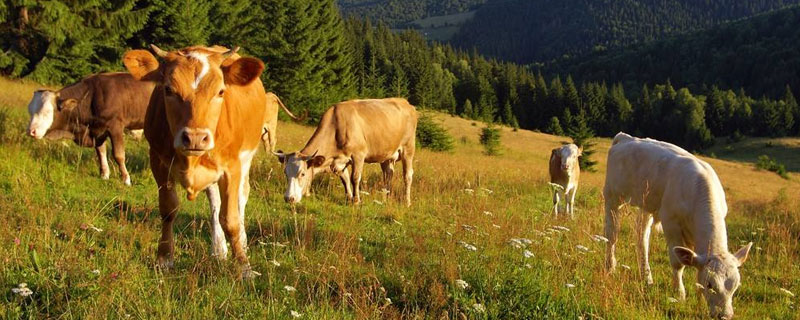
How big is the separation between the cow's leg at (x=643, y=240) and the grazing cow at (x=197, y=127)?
13.2 ft

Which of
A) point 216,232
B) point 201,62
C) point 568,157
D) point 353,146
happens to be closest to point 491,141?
point 568,157

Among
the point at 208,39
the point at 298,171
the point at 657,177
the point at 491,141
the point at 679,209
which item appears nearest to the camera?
the point at 679,209

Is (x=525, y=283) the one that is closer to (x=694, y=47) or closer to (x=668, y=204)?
(x=668, y=204)

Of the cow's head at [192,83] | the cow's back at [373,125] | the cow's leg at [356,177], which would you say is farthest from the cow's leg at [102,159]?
the cow's head at [192,83]

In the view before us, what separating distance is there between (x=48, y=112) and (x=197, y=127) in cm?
718

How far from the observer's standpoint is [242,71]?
4648mm

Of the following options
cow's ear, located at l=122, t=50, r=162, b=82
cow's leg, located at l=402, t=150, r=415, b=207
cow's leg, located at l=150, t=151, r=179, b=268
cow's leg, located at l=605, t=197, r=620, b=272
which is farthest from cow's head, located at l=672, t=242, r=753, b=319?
cow's leg, located at l=402, t=150, r=415, b=207

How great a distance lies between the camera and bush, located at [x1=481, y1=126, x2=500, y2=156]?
40500mm

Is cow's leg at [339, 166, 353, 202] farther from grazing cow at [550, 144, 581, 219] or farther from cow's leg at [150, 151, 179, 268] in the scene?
cow's leg at [150, 151, 179, 268]

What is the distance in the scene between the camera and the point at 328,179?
39.6 ft

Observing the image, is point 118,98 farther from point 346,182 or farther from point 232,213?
point 232,213

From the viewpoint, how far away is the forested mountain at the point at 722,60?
146750 millimetres

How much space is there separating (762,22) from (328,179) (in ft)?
700

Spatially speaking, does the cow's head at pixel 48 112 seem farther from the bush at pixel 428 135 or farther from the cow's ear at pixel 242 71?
Answer: the bush at pixel 428 135
